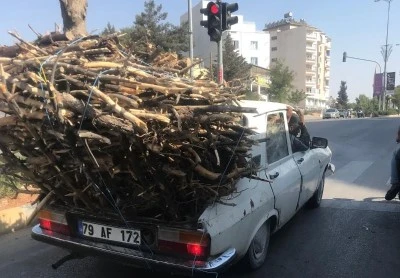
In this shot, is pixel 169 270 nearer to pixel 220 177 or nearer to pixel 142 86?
pixel 220 177

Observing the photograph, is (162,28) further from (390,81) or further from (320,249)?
(390,81)

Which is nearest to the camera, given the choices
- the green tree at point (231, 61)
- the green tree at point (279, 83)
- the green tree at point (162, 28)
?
the green tree at point (162, 28)

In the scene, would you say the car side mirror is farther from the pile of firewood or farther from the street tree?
the street tree

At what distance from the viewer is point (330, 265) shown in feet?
14.3

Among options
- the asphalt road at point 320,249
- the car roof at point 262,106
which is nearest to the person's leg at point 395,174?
the asphalt road at point 320,249

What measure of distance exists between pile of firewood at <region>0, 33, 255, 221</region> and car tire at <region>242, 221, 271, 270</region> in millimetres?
814

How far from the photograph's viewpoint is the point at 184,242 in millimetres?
3320

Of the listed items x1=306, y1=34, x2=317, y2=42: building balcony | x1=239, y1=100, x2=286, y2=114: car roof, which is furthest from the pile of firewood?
x1=306, y1=34, x2=317, y2=42: building balcony

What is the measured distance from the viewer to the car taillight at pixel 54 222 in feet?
12.7

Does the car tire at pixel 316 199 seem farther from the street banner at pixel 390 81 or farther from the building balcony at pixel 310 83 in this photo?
the building balcony at pixel 310 83

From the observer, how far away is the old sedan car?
3311 mm

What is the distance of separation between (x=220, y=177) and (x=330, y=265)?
184 cm

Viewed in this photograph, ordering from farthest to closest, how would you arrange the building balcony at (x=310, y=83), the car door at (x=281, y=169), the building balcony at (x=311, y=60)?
the building balcony at (x=311, y=60) < the building balcony at (x=310, y=83) < the car door at (x=281, y=169)

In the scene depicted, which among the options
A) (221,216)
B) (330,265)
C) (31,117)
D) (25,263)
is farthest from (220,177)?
(25,263)
